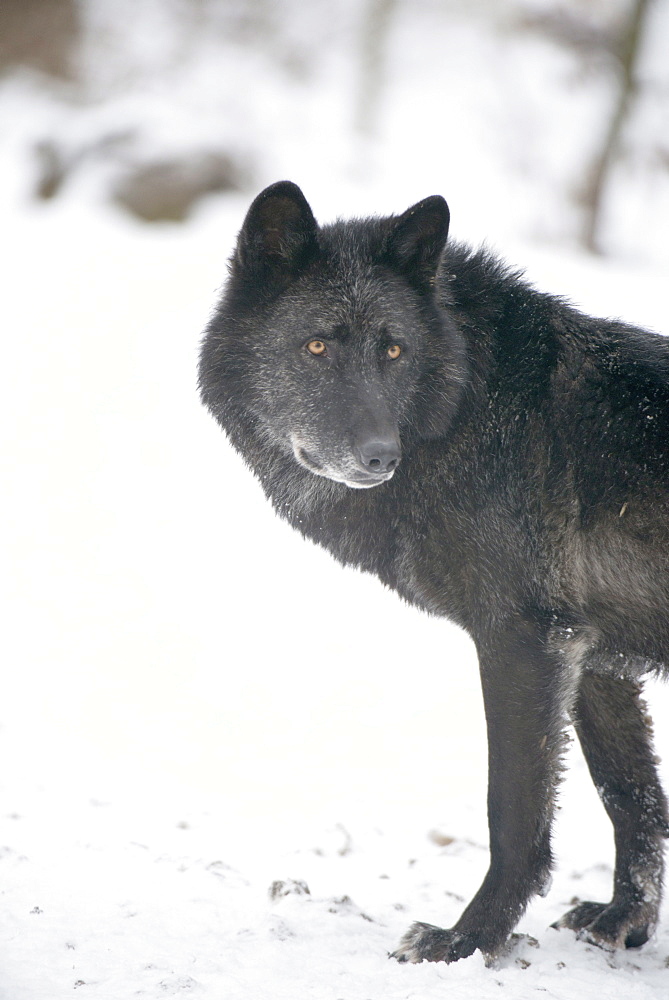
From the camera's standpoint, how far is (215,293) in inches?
185

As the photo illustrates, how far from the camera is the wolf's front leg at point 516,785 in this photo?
3014mm

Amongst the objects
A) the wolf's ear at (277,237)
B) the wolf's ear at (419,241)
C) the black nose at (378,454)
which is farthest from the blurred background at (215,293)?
the black nose at (378,454)

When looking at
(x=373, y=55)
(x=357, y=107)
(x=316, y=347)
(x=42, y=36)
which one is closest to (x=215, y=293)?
(x=316, y=347)

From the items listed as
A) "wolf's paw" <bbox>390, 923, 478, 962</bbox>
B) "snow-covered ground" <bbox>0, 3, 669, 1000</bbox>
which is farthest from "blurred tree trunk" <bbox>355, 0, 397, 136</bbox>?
"wolf's paw" <bbox>390, 923, 478, 962</bbox>

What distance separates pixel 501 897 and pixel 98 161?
12.7 metres

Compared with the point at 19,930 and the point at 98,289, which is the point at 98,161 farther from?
the point at 19,930

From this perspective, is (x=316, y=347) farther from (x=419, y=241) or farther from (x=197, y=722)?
(x=197, y=722)

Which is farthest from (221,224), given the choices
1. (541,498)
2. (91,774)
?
(541,498)

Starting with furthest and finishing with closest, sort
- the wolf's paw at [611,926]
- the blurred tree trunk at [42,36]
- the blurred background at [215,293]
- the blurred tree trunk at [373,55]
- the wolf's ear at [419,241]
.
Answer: the blurred tree trunk at [373,55], the blurred tree trunk at [42,36], the blurred background at [215,293], the wolf's ear at [419,241], the wolf's paw at [611,926]

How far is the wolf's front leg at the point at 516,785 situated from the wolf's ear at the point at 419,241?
1.50m

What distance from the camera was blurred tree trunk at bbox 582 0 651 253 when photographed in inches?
484

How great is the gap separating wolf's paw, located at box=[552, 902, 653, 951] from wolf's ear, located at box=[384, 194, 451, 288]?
2605mm

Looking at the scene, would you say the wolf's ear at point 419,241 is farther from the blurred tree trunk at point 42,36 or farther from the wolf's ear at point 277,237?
the blurred tree trunk at point 42,36

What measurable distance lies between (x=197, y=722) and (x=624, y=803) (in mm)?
2723
